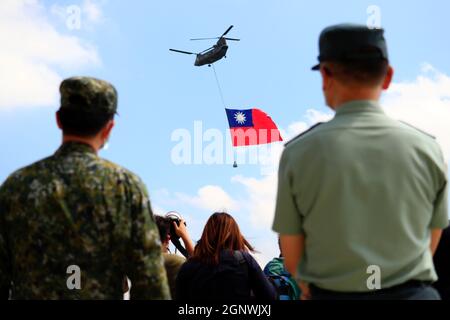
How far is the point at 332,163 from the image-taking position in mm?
2344

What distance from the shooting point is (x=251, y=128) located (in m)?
26.0

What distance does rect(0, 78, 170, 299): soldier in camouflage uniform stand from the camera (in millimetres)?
2707

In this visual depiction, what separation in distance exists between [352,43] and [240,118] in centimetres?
2414

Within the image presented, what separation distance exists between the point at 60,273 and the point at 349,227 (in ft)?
4.23

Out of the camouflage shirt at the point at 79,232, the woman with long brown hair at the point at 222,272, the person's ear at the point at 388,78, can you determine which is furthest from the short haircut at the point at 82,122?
the woman with long brown hair at the point at 222,272

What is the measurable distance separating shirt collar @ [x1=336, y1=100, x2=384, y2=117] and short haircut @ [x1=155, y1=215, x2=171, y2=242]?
3618 millimetres

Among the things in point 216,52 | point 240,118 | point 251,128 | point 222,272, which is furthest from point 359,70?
point 216,52

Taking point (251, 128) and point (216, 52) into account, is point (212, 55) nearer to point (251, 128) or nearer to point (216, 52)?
point (216, 52)

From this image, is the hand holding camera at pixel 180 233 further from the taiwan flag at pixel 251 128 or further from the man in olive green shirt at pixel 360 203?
the taiwan flag at pixel 251 128

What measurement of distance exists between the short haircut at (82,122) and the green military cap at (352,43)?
1.11 metres

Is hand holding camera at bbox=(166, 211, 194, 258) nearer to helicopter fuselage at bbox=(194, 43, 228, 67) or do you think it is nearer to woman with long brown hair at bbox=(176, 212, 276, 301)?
woman with long brown hair at bbox=(176, 212, 276, 301)

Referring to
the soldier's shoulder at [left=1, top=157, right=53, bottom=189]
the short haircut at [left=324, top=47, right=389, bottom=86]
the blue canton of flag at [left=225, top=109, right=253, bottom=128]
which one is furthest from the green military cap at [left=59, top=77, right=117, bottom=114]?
the blue canton of flag at [left=225, top=109, right=253, bottom=128]
